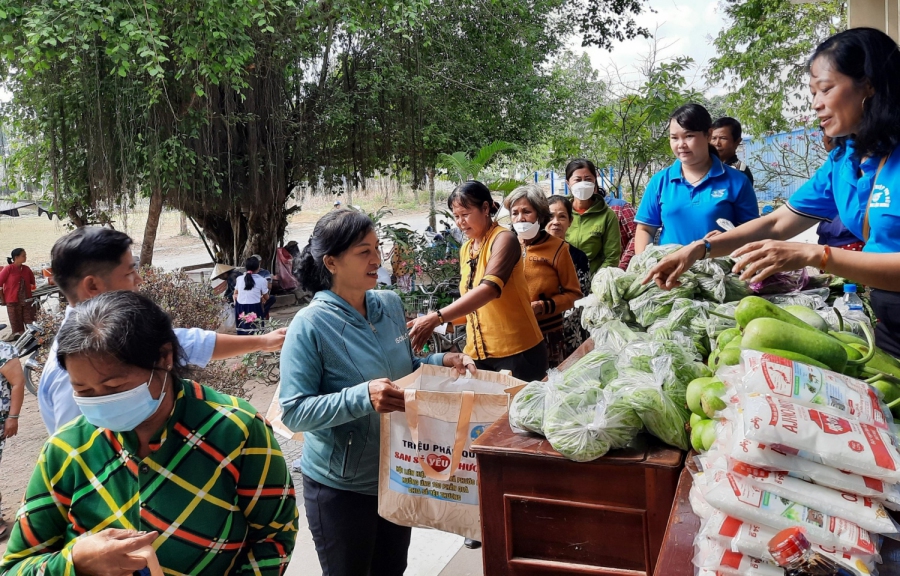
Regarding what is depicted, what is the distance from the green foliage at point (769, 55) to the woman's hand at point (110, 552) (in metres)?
13.7

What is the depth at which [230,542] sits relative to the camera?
5.26 feet

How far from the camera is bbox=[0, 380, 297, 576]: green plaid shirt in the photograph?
150 centimetres

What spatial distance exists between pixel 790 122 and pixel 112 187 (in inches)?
529

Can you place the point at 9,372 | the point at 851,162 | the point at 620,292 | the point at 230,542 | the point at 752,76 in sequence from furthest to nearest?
the point at 752,76, the point at 9,372, the point at 620,292, the point at 851,162, the point at 230,542

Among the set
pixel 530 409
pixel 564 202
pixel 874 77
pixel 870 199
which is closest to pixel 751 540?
pixel 530 409

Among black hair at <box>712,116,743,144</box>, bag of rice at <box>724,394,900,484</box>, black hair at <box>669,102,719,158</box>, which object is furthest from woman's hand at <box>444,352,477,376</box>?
black hair at <box>712,116,743,144</box>

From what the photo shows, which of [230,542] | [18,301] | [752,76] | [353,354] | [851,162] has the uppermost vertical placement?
[752,76]

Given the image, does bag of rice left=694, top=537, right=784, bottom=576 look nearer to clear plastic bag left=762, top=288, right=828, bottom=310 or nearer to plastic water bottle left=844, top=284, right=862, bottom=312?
clear plastic bag left=762, top=288, right=828, bottom=310

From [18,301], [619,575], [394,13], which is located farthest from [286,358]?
[18,301]

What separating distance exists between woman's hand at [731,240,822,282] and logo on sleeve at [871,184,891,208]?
12.7 inches

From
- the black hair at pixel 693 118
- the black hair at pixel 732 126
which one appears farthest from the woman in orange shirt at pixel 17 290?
the black hair at pixel 693 118

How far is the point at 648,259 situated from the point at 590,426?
116cm

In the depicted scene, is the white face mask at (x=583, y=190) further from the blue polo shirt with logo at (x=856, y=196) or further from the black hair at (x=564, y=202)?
the blue polo shirt with logo at (x=856, y=196)

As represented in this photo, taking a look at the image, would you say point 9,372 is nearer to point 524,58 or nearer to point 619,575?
point 619,575
